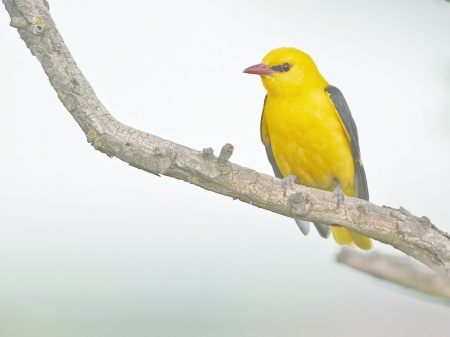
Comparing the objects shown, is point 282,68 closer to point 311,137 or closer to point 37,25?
point 311,137

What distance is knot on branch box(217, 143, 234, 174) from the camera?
1777 millimetres

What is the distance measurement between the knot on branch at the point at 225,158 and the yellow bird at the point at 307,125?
2.70 feet

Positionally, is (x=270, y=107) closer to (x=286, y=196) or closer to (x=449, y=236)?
(x=286, y=196)

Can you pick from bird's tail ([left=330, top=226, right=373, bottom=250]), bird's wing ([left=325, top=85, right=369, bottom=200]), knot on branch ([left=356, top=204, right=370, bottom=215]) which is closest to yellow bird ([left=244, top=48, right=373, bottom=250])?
bird's wing ([left=325, top=85, right=369, bottom=200])

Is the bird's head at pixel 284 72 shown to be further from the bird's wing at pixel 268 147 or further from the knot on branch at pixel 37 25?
the knot on branch at pixel 37 25

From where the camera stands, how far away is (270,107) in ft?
9.41

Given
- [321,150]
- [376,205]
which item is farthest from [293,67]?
[376,205]

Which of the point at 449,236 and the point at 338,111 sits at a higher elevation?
the point at 338,111

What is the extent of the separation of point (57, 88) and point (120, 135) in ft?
1.00

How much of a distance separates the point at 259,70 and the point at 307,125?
413 millimetres

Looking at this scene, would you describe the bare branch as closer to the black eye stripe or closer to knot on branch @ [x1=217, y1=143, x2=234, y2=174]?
knot on branch @ [x1=217, y1=143, x2=234, y2=174]

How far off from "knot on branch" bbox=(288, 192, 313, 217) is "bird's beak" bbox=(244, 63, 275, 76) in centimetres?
95

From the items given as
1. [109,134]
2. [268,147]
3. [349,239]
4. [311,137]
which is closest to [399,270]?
[109,134]

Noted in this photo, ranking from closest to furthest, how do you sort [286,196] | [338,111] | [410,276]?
[410,276] < [286,196] < [338,111]
